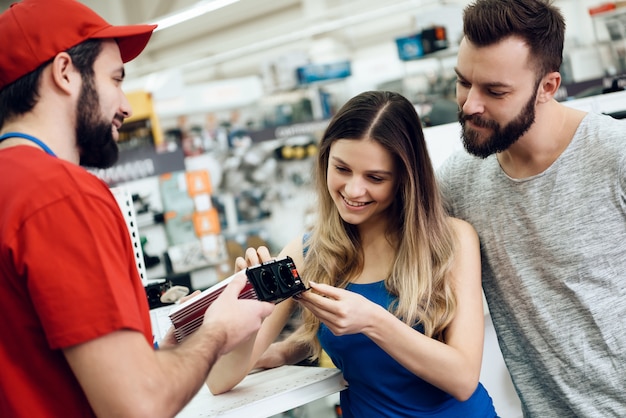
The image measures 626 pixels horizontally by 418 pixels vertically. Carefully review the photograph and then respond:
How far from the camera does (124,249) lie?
1261mm

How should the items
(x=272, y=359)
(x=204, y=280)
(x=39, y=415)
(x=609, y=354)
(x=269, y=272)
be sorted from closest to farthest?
(x=39, y=415) < (x=269, y=272) < (x=609, y=354) < (x=272, y=359) < (x=204, y=280)

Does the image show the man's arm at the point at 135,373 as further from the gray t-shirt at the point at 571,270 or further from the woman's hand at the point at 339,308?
the gray t-shirt at the point at 571,270

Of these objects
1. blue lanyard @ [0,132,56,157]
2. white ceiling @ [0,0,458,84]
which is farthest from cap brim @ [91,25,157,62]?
white ceiling @ [0,0,458,84]

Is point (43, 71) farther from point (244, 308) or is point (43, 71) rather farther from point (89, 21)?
point (244, 308)

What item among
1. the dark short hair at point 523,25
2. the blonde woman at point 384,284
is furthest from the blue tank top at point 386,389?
the dark short hair at point 523,25

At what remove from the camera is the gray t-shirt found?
1.85 m

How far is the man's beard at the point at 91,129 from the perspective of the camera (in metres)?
1.34

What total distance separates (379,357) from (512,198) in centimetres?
61

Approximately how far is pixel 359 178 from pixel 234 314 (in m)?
0.73

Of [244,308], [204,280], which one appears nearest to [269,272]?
[244,308]

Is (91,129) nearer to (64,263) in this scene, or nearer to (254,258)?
(64,263)

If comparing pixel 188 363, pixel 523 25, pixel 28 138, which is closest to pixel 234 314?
pixel 188 363

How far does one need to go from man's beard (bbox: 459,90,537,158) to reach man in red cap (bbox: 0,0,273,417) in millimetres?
1007

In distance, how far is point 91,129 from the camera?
1.36m
